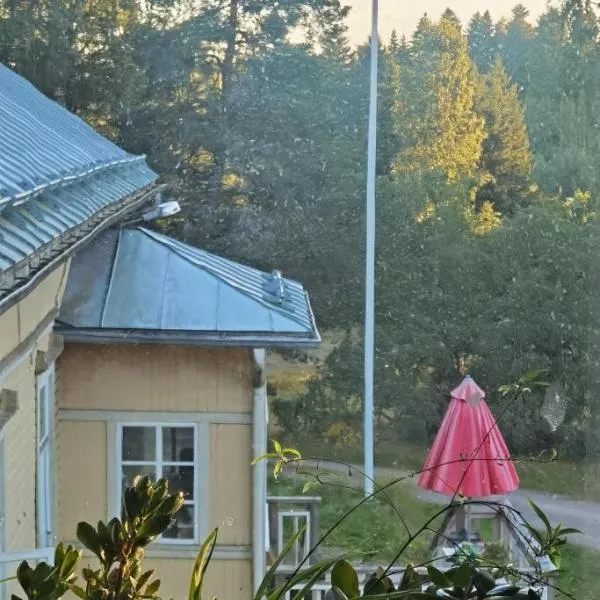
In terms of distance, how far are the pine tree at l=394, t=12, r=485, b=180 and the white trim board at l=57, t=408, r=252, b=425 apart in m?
1.01

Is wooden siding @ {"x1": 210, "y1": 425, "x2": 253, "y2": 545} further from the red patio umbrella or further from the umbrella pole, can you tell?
the umbrella pole

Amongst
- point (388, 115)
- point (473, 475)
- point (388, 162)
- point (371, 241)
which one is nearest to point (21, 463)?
point (473, 475)

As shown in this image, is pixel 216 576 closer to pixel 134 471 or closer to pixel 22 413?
pixel 134 471

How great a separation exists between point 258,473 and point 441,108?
50.0 inches

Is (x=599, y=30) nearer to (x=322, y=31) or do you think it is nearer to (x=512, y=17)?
(x=512, y=17)

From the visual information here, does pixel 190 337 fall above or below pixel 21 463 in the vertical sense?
above

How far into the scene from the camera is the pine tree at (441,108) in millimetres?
2336

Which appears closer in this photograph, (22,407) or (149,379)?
(22,407)

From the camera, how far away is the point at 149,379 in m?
1.75

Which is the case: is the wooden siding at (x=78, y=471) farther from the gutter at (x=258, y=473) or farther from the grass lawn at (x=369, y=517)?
the grass lawn at (x=369, y=517)

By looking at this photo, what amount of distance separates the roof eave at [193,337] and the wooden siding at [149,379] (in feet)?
0.28

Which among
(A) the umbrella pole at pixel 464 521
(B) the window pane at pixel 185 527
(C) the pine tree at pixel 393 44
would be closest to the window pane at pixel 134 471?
(B) the window pane at pixel 185 527

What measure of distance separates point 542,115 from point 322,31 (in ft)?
2.21

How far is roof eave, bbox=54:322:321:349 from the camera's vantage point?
165 centimetres
